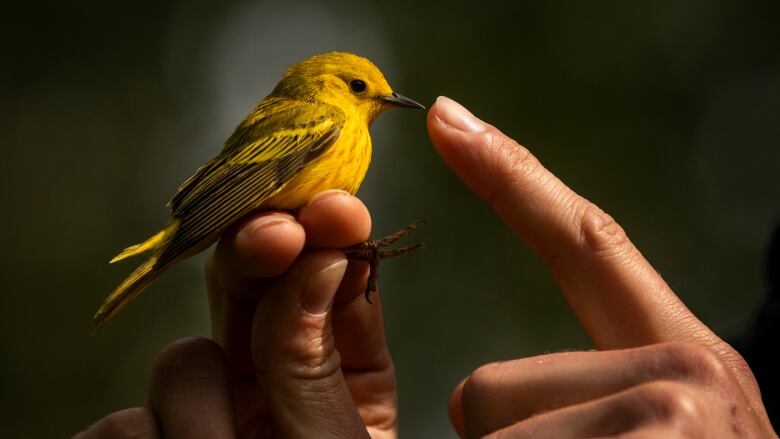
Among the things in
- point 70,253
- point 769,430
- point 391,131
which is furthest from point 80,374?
point 769,430

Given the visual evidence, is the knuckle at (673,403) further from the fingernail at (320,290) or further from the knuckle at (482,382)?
the fingernail at (320,290)

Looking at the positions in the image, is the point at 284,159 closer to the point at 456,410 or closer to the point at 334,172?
the point at 334,172

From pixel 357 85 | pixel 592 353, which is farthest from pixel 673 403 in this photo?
pixel 357 85

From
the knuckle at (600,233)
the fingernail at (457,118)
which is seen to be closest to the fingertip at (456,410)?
the knuckle at (600,233)

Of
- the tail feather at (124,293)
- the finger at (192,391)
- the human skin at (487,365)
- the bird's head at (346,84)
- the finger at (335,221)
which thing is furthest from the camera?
the bird's head at (346,84)

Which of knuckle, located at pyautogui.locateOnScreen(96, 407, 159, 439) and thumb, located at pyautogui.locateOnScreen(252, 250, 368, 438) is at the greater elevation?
thumb, located at pyautogui.locateOnScreen(252, 250, 368, 438)

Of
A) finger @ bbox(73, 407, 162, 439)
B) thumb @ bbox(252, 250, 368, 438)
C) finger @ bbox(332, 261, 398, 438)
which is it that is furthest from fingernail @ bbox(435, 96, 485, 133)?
finger @ bbox(73, 407, 162, 439)

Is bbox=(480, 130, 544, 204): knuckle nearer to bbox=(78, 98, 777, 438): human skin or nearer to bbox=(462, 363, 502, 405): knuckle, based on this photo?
bbox=(78, 98, 777, 438): human skin

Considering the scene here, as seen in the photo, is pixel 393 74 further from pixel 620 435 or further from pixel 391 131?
pixel 620 435
